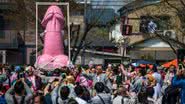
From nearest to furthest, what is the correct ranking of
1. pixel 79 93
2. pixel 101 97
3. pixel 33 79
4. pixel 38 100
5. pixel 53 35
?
pixel 38 100
pixel 79 93
pixel 101 97
pixel 33 79
pixel 53 35

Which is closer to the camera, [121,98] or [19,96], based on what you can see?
[19,96]

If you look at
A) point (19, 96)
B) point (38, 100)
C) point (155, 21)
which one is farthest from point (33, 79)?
point (155, 21)

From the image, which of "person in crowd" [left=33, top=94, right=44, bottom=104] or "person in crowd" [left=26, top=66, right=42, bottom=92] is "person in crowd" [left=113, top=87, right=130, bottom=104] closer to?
"person in crowd" [left=33, top=94, right=44, bottom=104]

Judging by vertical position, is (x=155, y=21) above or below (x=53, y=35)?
above

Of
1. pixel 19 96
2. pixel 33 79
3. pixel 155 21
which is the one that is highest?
pixel 155 21

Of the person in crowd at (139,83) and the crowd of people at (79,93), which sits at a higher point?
the crowd of people at (79,93)

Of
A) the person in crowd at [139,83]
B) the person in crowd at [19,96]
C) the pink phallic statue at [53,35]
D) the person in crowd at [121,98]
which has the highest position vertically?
the pink phallic statue at [53,35]

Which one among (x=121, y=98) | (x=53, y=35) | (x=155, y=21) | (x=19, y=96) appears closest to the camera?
(x=19, y=96)

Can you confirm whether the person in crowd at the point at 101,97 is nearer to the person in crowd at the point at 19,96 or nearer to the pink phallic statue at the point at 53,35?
A: the person in crowd at the point at 19,96

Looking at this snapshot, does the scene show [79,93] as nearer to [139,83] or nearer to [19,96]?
[19,96]

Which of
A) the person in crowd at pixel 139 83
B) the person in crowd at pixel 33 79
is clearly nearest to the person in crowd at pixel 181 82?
the person in crowd at pixel 139 83

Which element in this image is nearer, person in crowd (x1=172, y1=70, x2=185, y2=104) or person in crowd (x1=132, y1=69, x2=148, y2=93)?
person in crowd (x1=172, y1=70, x2=185, y2=104)

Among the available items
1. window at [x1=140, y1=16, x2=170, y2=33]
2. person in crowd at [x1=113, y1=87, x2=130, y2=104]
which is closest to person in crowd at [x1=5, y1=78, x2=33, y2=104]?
person in crowd at [x1=113, y1=87, x2=130, y2=104]

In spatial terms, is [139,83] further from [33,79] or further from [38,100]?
[38,100]
